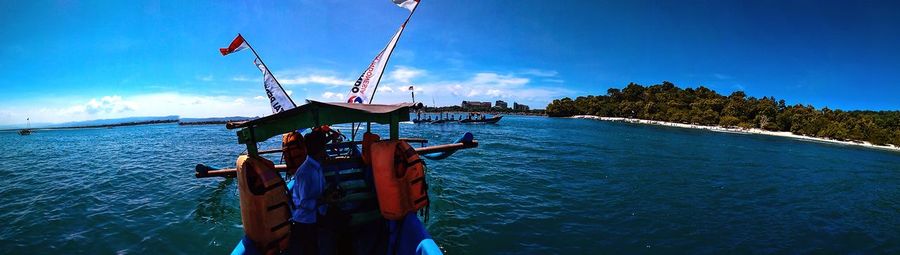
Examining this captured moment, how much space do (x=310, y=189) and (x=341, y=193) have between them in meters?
0.80

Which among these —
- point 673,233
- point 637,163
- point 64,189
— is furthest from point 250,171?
point 637,163

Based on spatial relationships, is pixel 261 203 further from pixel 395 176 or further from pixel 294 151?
pixel 294 151

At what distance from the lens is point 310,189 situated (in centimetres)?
562

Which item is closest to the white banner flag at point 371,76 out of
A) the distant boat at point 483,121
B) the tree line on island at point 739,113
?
the distant boat at point 483,121

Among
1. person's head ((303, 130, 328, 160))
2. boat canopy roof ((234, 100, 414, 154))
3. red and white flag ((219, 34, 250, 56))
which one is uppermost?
red and white flag ((219, 34, 250, 56))

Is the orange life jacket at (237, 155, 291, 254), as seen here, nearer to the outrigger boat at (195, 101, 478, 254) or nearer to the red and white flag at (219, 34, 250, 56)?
the outrigger boat at (195, 101, 478, 254)

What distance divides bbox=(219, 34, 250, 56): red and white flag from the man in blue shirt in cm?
711

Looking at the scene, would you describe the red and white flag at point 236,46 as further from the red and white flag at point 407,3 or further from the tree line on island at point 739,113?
the tree line on island at point 739,113

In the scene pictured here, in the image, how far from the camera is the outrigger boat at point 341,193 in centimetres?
531

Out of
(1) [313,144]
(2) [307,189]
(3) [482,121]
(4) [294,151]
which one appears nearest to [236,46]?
(4) [294,151]

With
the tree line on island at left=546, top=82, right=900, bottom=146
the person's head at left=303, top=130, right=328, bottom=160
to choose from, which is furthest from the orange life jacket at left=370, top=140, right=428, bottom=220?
the tree line on island at left=546, top=82, right=900, bottom=146

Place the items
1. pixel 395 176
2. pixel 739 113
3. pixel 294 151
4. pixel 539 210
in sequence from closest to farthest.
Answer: pixel 395 176
pixel 294 151
pixel 539 210
pixel 739 113

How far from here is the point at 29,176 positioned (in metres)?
19.8

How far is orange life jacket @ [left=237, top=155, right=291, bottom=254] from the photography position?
5266 millimetres
